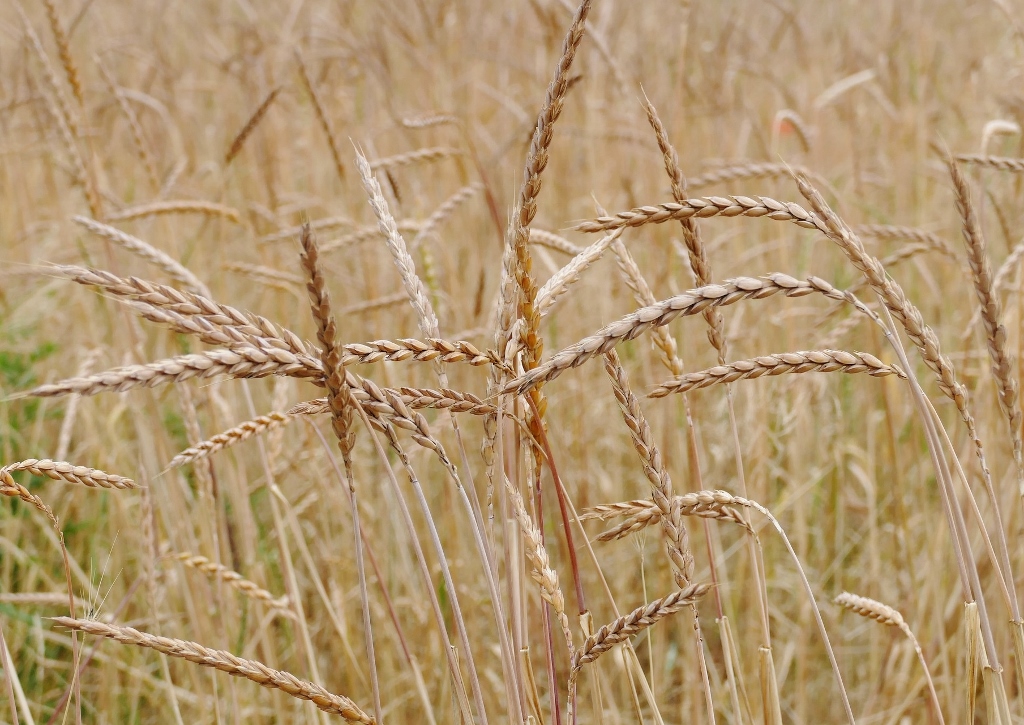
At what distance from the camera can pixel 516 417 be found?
0.85 m

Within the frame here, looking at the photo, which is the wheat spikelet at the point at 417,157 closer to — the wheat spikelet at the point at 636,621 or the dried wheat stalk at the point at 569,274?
the dried wheat stalk at the point at 569,274

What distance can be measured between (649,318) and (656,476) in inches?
9.3

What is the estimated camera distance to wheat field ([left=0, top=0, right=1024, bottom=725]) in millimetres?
842

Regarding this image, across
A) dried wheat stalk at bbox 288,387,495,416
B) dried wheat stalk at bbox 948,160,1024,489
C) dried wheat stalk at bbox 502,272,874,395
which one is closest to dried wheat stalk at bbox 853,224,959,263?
dried wheat stalk at bbox 948,160,1024,489

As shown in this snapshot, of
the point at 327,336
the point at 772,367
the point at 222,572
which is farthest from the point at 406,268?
the point at 222,572

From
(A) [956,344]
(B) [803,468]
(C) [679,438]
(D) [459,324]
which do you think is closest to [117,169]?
(D) [459,324]

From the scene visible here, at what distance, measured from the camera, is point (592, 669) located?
3.39ft

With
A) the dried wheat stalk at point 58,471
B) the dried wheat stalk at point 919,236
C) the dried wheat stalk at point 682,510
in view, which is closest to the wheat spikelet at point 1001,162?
the dried wheat stalk at point 919,236

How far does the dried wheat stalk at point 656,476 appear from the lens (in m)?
0.86

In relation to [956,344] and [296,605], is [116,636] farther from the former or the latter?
[956,344]

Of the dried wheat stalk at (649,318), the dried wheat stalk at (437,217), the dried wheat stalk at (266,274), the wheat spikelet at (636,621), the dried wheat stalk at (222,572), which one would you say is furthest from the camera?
the dried wheat stalk at (266,274)

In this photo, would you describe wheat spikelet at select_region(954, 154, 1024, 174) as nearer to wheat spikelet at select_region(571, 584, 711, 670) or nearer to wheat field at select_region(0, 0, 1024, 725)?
wheat field at select_region(0, 0, 1024, 725)

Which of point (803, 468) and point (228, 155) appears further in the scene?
point (803, 468)

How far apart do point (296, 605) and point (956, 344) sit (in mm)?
2585
